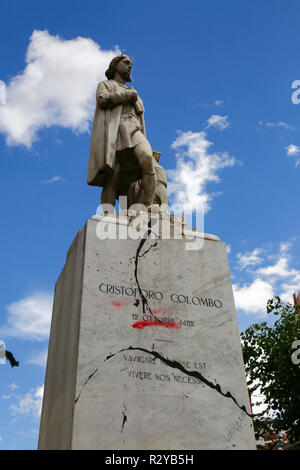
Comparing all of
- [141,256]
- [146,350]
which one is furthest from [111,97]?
[146,350]

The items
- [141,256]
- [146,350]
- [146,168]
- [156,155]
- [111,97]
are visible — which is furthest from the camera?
[156,155]

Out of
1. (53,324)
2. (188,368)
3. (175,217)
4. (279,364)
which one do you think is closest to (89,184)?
(175,217)

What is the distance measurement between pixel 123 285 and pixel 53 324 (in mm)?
1767

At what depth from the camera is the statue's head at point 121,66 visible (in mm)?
7078

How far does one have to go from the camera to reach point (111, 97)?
651cm

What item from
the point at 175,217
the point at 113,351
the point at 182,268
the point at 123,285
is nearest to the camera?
the point at 113,351

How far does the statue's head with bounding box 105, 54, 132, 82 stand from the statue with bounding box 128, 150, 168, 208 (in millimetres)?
1690

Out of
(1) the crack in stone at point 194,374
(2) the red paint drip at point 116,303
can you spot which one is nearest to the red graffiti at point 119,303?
(2) the red paint drip at point 116,303

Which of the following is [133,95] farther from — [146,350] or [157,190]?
[146,350]

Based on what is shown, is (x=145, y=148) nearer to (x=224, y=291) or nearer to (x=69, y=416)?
(x=224, y=291)

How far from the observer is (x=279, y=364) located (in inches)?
572

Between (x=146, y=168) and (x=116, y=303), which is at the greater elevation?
(x=146, y=168)

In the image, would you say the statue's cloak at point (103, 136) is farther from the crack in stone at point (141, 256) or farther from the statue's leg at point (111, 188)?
the crack in stone at point (141, 256)

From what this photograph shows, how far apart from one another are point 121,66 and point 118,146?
5.02 feet
